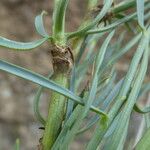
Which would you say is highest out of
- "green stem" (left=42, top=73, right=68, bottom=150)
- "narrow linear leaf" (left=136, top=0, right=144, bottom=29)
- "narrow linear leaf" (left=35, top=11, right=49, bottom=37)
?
"narrow linear leaf" (left=136, top=0, right=144, bottom=29)

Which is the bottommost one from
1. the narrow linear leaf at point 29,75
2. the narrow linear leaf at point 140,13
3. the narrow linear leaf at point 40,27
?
the narrow linear leaf at point 29,75

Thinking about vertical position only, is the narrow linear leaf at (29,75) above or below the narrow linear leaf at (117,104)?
above

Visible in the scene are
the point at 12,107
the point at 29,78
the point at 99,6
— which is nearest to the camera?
the point at 29,78

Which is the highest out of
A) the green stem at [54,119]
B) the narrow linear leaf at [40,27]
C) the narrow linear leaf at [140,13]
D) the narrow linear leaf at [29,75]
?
the narrow linear leaf at [140,13]

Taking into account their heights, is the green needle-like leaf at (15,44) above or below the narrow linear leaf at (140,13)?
below

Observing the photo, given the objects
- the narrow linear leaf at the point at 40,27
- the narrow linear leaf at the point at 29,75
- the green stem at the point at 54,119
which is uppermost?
the narrow linear leaf at the point at 40,27

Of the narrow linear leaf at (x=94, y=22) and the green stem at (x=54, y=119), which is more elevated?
the narrow linear leaf at (x=94, y=22)

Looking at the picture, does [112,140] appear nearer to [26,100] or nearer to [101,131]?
[101,131]

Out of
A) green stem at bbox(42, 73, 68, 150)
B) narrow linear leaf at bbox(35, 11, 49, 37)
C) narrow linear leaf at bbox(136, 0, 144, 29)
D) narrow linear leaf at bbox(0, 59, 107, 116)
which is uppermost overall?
narrow linear leaf at bbox(136, 0, 144, 29)

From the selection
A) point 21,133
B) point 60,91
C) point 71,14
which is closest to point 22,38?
point 71,14

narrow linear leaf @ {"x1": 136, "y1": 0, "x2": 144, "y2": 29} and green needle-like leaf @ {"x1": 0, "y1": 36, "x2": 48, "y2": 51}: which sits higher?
narrow linear leaf @ {"x1": 136, "y1": 0, "x2": 144, "y2": 29}

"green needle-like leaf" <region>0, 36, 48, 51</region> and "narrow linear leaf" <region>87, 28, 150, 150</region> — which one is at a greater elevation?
"green needle-like leaf" <region>0, 36, 48, 51</region>
